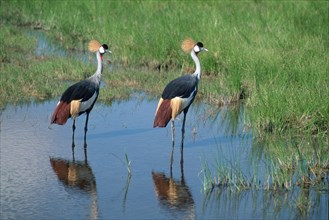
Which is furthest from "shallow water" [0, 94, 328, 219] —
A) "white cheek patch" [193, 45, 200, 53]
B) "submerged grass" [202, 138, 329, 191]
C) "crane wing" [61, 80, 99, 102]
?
"white cheek patch" [193, 45, 200, 53]

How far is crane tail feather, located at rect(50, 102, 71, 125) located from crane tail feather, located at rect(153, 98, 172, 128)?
115cm

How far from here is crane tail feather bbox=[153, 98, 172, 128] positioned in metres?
11.2

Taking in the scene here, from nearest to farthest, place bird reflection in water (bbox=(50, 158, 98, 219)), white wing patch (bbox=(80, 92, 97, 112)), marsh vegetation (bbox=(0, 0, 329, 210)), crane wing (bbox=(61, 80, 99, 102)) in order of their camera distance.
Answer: bird reflection in water (bbox=(50, 158, 98, 219))
marsh vegetation (bbox=(0, 0, 329, 210))
crane wing (bbox=(61, 80, 99, 102))
white wing patch (bbox=(80, 92, 97, 112))

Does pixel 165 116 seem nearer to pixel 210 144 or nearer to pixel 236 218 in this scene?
pixel 210 144

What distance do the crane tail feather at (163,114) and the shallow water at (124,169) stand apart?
0.92 feet

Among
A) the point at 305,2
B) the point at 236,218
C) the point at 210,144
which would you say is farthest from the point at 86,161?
the point at 305,2

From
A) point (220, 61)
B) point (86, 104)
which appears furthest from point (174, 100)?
point (220, 61)

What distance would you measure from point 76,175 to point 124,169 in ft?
1.82

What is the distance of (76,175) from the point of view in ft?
32.6

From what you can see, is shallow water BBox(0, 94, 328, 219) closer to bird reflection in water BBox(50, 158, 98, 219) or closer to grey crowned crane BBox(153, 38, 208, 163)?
bird reflection in water BBox(50, 158, 98, 219)

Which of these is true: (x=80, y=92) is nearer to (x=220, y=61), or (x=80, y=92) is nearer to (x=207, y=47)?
(x=220, y=61)

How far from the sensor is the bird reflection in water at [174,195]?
8492 millimetres

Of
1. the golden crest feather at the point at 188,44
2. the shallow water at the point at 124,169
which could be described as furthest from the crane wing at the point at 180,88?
the golden crest feather at the point at 188,44

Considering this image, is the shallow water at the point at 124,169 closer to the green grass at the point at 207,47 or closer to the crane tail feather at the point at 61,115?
the crane tail feather at the point at 61,115
